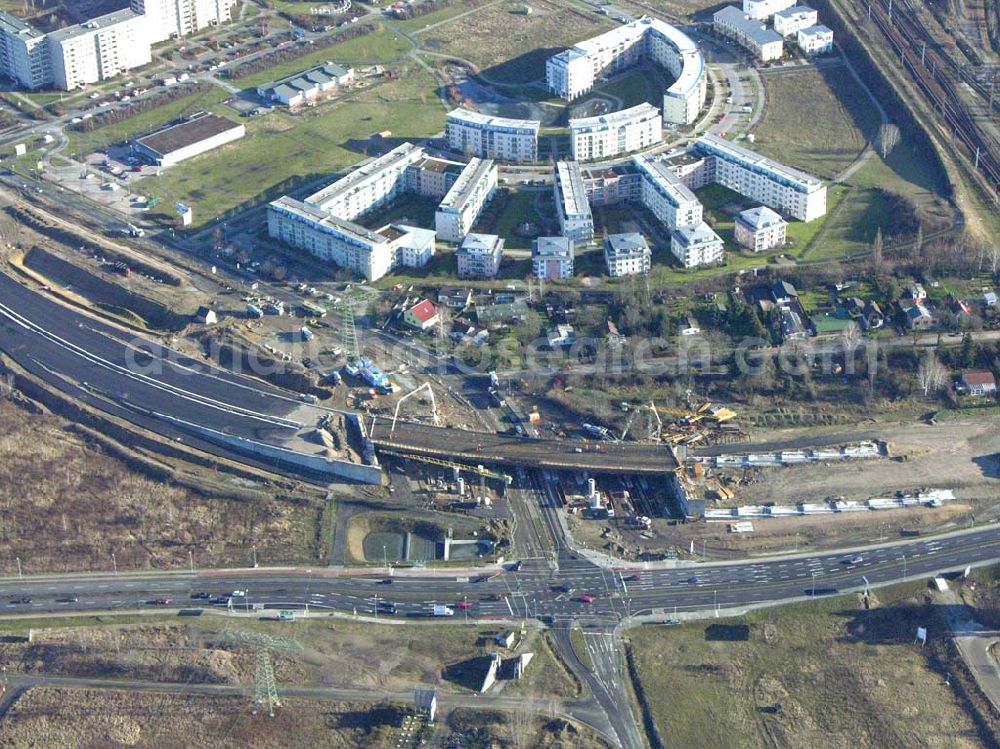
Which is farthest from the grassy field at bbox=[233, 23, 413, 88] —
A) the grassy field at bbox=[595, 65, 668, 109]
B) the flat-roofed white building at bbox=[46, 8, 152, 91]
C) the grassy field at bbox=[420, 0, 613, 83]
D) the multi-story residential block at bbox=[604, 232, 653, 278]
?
the multi-story residential block at bbox=[604, 232, 653, 278]

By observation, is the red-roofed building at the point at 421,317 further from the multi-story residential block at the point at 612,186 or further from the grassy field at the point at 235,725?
the grassy field at the point at 235,725

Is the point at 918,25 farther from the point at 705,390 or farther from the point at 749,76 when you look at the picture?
the point at 705,390

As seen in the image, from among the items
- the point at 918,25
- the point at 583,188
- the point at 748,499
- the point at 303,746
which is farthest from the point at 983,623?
the point at 918,25

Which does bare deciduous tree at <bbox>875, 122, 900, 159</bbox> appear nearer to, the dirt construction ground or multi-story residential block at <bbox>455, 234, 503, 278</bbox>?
multi-story residential block at <bbox>455, 234, 503, 278</bbox>

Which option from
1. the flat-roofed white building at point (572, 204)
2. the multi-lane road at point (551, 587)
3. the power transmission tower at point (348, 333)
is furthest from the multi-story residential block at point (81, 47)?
the multi-lane road at point (551, 587)

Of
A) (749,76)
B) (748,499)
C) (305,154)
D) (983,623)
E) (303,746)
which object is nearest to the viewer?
(303,746)

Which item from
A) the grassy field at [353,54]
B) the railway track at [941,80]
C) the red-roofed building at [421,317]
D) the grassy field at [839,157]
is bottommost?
the grassy field at [353,54]
